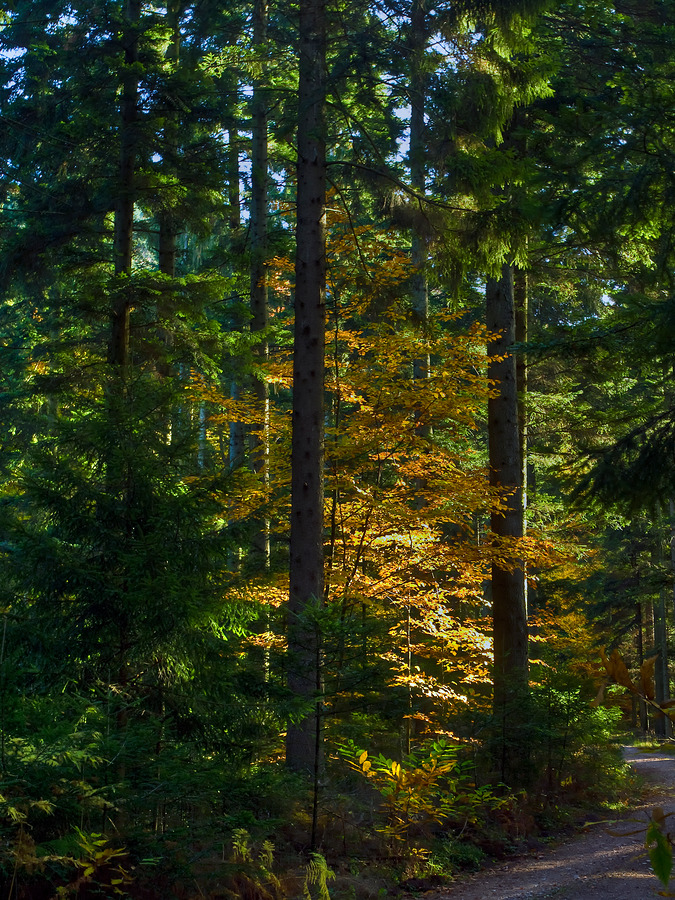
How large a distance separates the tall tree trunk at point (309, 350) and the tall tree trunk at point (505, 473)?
2893 mm

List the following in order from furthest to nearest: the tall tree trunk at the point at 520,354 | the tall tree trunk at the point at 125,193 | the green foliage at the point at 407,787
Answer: the tall tree trunk at the point at 520,354
the tall tree trunk at the point at 125,193
the green foliage at the point at 407,787

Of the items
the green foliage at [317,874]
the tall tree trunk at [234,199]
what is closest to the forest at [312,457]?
the green foliage at [317,874]

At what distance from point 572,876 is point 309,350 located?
241 inches

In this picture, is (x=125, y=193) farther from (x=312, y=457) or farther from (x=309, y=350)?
(x=312, y=457)

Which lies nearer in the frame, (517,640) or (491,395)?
(491,395)

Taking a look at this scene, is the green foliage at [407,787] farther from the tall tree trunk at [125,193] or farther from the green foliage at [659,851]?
the tall tree trunk at [125,193]

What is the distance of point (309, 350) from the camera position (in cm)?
884

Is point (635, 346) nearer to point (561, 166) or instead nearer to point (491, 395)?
point (561, 166)

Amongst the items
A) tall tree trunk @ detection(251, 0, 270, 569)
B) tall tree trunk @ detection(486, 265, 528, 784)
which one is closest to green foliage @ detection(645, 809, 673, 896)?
tall tree trunk @ detection(486, 265, 528, 784)

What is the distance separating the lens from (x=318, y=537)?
861cm

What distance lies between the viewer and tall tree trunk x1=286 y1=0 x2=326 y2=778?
8.53m

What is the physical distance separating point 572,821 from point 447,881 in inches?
129

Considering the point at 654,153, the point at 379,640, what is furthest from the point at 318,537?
the point at 654,153

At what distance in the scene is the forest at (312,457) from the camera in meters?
5.16
